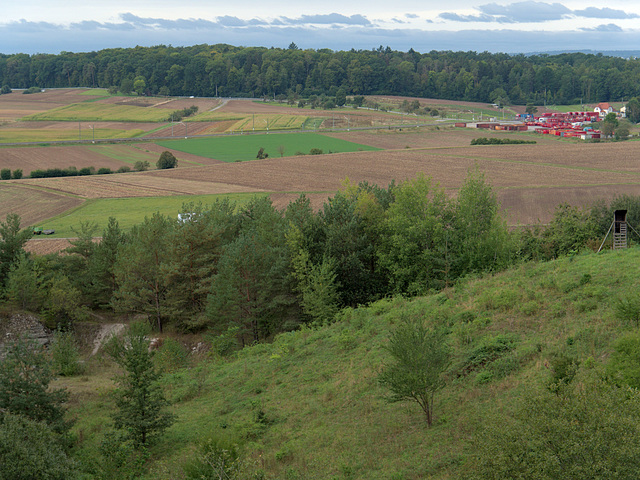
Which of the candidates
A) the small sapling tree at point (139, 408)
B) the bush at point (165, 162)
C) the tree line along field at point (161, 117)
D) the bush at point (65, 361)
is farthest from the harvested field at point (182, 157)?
the small sapling tree at point (139, 408)

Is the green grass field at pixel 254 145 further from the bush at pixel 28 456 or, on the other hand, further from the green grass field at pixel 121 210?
the bush at pixel 28 456

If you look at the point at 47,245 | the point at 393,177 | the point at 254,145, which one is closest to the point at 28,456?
the point at 47,245

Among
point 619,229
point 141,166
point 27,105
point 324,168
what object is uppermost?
point 27,105

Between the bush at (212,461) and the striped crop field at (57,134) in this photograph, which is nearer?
the bush at (212,461)

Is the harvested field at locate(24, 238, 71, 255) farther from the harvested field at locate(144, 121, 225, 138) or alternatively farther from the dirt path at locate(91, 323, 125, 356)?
the harvested field at locate(144, 121, 225, 138)

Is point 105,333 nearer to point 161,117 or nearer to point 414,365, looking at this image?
point 414,365
